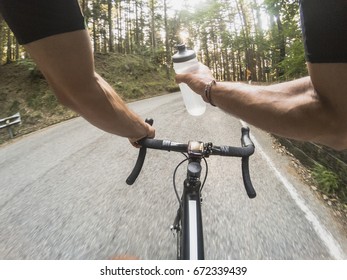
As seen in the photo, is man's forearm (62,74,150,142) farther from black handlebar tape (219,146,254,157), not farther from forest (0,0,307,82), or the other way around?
forest (0,0,307,82)

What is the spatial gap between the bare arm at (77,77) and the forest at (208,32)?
8.77 m

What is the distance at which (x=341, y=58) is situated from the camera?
693mm

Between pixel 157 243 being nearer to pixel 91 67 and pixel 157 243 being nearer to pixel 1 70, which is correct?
pixel 91 67

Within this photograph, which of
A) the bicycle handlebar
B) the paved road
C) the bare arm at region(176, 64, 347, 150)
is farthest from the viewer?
the paved road

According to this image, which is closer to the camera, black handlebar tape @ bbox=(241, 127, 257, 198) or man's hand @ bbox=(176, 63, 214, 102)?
man's hand @ bbox=(176, 63, 214, 102)

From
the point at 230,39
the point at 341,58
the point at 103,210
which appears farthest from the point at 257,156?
the point at 230,39

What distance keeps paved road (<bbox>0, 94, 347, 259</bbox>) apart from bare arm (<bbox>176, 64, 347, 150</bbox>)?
96.5 inches

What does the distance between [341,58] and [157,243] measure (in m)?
2.96

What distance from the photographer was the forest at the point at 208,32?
941 cm

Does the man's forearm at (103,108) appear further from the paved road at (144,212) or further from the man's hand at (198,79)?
the paved road at (144,212)

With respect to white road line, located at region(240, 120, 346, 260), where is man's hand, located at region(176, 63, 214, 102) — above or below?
above

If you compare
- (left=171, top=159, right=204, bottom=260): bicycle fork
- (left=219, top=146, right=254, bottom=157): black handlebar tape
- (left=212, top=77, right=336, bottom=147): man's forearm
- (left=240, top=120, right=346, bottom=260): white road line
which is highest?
(left=212, top=77, right=336, bottom=147): man's forearm

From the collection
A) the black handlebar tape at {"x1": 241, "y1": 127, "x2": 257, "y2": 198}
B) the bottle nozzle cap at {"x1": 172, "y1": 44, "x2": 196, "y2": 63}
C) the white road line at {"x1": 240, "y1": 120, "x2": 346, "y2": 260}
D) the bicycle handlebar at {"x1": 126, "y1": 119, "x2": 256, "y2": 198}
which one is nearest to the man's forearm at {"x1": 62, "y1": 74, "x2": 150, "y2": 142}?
the bicycle handlebar at {"x1": 126, "y1": 119, "x2": 256, "y2": 198}

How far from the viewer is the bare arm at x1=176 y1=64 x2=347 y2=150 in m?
0.75
